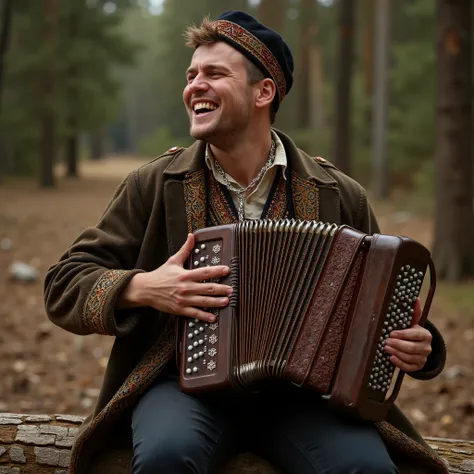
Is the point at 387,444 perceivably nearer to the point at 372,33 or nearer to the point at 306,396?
the point at 306,396

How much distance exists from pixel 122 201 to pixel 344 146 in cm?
1372

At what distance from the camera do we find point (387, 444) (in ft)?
9.71

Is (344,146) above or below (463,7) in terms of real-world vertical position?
below

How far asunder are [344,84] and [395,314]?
13.8 m

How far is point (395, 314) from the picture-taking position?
8.89 feet

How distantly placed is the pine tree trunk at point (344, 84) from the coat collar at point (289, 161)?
1234 centimetres

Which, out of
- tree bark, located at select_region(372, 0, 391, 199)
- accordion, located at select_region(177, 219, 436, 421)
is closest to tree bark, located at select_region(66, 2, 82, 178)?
tree bark, located at select_region(372, 0, 391, 199)

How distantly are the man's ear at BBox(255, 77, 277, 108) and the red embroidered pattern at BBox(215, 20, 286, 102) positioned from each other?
0.04 metres

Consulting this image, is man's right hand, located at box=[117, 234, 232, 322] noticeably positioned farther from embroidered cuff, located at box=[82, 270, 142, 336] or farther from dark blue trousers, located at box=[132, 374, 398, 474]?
dark blue trousers, located at box=[132, 374, 398, 474]

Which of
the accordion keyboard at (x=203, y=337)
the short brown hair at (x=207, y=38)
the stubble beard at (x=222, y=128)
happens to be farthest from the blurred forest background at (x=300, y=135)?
the accordion keyboard at (x=203, y=337)

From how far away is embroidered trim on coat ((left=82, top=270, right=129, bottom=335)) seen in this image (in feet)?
9.37

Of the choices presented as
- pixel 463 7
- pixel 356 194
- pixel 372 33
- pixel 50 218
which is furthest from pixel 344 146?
pixel 356 194

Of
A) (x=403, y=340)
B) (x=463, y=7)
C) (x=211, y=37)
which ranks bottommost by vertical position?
(x=403, y=340)

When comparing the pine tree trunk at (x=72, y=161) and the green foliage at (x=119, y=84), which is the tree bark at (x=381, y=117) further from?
the pine tree trunk at (x=72, y=161)
